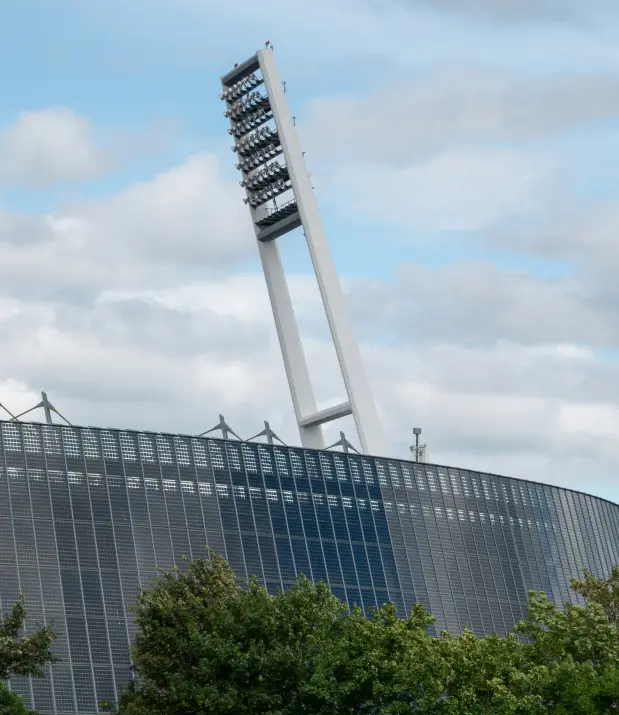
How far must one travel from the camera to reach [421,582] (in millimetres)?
107938

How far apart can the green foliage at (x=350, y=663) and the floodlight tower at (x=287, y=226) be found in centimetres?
4778

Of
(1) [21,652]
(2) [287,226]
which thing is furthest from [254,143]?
(1) [21,652]

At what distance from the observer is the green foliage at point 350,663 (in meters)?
60.9

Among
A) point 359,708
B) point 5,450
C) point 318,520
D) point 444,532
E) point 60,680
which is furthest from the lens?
point 444,532

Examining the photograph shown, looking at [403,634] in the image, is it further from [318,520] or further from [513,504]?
[513,504]

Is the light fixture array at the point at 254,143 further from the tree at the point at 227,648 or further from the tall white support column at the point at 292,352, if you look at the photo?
the tree at the point at 227,648

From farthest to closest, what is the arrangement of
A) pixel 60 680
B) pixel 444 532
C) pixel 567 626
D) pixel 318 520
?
pixel 444 532, pixel 318 520, pixel 60 680, pixel 567 626

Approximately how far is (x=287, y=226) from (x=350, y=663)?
227 feet

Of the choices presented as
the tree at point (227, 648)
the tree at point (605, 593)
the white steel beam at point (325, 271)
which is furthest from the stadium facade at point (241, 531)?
the tree at point (605, 593)

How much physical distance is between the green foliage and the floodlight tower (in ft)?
157

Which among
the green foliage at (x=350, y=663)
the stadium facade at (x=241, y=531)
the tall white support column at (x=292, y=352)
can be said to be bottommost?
the green foliage at (x=350, y=663)

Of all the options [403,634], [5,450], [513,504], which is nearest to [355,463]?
[513,504]

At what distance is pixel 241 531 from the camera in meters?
101

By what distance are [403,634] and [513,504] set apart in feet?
190
